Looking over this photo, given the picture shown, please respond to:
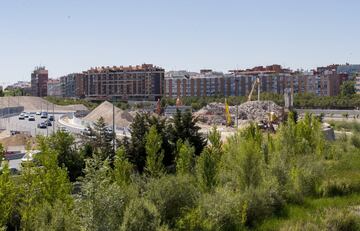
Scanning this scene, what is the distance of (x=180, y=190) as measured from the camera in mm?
13781

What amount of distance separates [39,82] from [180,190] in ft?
465

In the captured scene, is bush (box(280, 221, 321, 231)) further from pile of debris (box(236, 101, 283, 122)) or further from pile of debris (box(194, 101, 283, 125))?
pile of debris (box(236, 101, 283, 122))

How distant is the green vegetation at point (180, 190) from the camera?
10.6 m

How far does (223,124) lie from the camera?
62.7 meters

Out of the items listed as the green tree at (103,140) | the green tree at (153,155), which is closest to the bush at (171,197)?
the green tree at (153,155)

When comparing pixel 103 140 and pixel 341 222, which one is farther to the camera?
pixel 103 140

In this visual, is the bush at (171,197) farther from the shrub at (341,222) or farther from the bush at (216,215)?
the shrub at (341,222)

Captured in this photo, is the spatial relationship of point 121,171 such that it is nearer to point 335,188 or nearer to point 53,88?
point 335,188

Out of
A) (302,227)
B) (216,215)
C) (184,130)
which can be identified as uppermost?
(184,130)

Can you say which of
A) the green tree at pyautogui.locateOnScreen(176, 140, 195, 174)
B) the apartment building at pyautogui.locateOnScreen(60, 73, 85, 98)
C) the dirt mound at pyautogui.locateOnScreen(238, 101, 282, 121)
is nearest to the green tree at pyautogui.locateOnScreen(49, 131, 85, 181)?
the green tree at pyautogui.locateOnScreen(176, 140, 195, 174)

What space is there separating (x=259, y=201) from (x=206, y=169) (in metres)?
3.94

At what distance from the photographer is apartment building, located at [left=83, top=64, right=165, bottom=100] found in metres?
110

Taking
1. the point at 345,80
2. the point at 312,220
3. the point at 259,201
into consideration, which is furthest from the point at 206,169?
the point at 345,80

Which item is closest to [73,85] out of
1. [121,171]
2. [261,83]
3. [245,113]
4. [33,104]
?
[33,104]
